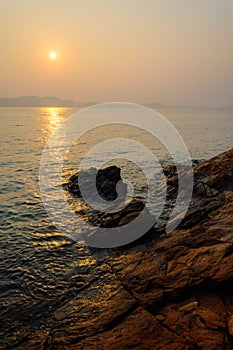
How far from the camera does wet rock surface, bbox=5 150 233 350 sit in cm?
800

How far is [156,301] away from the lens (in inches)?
382

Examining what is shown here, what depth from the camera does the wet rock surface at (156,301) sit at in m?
8.00

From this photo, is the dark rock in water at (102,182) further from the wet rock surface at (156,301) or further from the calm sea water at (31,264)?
the wet rock surface at (156,301)

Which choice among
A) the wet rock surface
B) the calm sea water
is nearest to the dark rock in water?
the calm sea water

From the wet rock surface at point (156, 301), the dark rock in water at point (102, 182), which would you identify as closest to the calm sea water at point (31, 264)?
the wet rock surface at point (156, 301)

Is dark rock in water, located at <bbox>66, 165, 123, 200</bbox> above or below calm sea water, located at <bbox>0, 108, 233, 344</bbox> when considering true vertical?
above

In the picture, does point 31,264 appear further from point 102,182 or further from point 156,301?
point 102,182

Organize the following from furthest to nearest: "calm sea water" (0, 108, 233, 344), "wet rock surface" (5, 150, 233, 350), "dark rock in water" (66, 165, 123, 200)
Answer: "dark rock in water" (66, 165, 123, 200), "calm sea water" (0, 108, 233, 344), "wet rock surface" (5, 150, 233, 350)

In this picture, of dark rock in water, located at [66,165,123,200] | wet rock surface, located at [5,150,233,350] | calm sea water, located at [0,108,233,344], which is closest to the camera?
wet rock surface, located at [5,150,233,350]

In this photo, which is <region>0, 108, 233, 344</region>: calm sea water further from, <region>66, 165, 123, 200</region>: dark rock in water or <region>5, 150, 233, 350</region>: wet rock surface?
<region>66, 165, 123, 200</region>: dark rock in water

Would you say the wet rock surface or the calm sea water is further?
the calm sea water

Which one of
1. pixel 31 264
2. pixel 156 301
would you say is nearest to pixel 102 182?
pixel 31 264

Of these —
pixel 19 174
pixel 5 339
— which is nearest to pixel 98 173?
pixel 19 174

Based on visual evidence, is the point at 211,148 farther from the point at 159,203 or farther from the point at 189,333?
the point at 189,333
